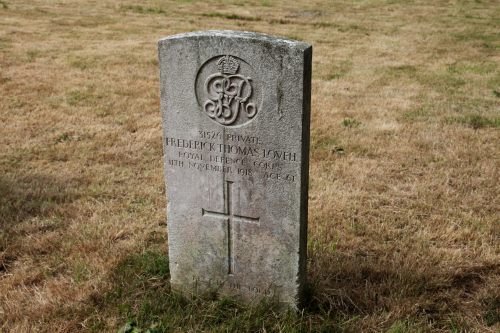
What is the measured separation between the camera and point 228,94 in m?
3.60

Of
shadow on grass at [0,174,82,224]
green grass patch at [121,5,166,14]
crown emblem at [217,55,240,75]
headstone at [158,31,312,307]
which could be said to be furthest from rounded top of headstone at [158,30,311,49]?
green grass patch at [121,5,166,14]

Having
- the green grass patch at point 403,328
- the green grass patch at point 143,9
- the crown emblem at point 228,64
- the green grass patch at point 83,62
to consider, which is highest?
the green grass patch at point 143,9

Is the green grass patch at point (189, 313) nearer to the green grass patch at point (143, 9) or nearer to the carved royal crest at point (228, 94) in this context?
the carved royal crest at point (228, 94)

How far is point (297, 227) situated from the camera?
3.74 m

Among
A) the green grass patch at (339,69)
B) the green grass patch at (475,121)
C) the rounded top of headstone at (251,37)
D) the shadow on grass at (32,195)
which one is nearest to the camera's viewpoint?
the rounded top of headstone at (251,37)

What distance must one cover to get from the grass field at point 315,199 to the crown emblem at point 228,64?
5.41ft

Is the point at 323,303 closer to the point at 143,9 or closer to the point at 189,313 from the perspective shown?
the point at 189,313

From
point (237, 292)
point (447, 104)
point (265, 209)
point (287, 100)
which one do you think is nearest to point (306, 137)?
point (287, 100)

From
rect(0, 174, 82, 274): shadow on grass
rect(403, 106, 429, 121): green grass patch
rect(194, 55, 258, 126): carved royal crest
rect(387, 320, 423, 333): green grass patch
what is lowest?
rect(387, 320, 423, 333): green grass patch

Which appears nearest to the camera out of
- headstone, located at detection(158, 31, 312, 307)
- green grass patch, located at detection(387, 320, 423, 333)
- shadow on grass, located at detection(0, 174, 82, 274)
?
headstone, located at detection(158, 31, 312, 307)

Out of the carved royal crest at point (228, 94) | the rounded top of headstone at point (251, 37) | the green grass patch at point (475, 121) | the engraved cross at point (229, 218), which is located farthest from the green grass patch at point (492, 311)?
the green grass patch at point (475, 121)

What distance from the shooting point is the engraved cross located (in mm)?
3877

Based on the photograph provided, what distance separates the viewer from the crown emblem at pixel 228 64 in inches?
139

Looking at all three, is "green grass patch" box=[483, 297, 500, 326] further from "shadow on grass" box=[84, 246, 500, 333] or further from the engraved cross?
the engraved cross
